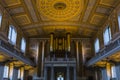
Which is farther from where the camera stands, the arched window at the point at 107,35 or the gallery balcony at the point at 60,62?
the gallery balcony at the point at 60,62

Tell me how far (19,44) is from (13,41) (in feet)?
5.07

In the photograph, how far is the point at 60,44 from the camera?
22.0 m

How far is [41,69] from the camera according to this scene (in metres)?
21.5

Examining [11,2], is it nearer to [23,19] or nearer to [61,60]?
[23,19]

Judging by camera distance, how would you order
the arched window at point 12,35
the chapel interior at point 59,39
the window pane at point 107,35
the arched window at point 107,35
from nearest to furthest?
the chapel interior at point 59,39, the arched window at point 107,35, the window pane at point 107,35, the arched window at point 12,35

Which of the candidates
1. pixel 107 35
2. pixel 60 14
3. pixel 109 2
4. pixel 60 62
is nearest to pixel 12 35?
pixel 60 14

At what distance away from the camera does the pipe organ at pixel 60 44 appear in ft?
70.2

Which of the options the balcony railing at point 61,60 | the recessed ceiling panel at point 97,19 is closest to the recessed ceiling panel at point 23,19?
the balcony railing at point 61,60

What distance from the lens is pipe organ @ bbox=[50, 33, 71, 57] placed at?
842 inches

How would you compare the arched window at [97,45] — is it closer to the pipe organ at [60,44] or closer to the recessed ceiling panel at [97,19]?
the recessed ceiling panel at [97,19]

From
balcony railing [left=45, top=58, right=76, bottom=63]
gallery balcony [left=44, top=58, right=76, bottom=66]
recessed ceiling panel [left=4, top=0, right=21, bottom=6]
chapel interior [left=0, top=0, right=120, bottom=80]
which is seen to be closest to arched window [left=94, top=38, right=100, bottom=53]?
chapel interior [left=0, top=0, right=120, bottom=80]

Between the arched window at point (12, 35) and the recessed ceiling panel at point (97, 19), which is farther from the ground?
the recessed ceiling panel at point (97, 19)

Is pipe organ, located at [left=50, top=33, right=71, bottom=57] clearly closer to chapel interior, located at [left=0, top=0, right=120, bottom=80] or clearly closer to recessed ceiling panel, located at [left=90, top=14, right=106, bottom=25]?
chapel interior, located at [left=0, top=0, right=120, bottom=80]

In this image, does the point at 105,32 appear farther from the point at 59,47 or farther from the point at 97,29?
the point at 59,47
